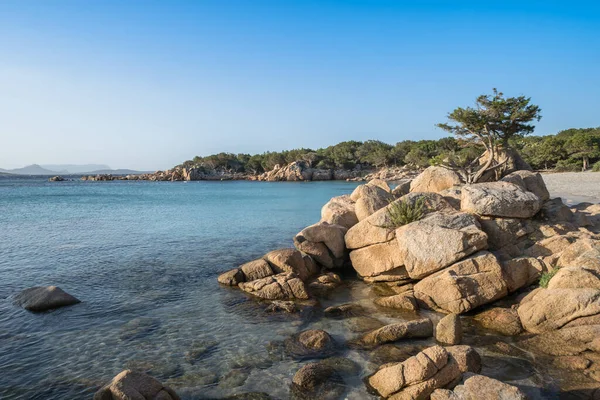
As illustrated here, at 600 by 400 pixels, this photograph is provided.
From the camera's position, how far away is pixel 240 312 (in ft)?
37.2

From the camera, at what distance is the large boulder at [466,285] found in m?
10.3

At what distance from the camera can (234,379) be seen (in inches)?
305

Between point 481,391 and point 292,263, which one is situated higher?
point 292,263

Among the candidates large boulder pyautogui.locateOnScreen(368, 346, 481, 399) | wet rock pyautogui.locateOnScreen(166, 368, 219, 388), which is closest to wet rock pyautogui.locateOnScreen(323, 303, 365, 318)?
large boulder pyautogui.locateOnScreen(368, 346, 481, 399)

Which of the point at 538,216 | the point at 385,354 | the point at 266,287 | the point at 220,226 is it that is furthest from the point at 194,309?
the point at 220,226

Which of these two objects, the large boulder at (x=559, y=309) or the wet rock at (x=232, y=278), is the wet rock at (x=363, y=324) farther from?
the wet rock at (x=232, y=278)

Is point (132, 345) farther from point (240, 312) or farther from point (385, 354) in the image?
point (385, 354)

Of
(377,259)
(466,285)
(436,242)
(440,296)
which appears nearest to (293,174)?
(377,259)

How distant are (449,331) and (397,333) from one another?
1.18m

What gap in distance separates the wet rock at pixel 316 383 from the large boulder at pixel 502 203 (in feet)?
28.1

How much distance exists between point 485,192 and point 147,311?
478 inches

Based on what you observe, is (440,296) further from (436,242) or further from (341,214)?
(341,214)

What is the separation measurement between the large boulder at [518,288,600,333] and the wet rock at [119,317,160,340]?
31.8 feet

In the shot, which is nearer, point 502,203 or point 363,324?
point 363,324
